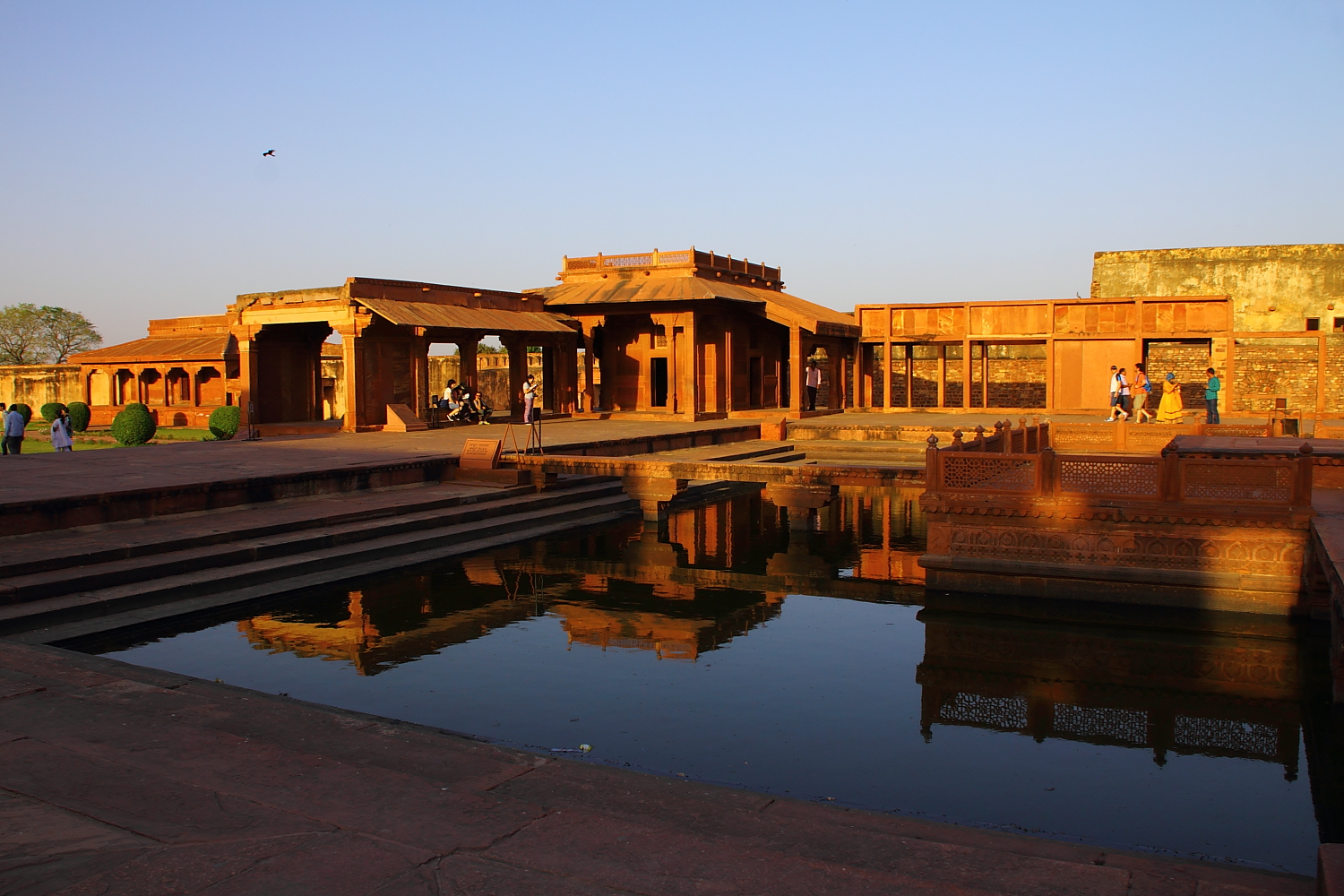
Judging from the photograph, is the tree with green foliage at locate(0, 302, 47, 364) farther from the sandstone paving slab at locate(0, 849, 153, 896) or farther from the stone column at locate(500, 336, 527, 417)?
the sandstone paving slab at locate(0, 849, 153, 896)

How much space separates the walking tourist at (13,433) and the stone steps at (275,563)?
33.1ft

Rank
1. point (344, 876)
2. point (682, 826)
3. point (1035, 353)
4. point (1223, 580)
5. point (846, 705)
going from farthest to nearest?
point (1035, 353)
point (1223, 580)
point (846, 705)
point (682, 826)
point (344, 876)

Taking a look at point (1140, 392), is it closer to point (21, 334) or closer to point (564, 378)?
point (564, 378)

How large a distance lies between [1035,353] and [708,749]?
28.9m

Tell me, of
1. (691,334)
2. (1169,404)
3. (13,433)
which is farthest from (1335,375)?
(13,433)

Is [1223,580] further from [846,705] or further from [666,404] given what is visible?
[666,404]

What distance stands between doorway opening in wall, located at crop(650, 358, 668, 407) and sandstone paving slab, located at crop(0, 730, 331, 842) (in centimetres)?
2323

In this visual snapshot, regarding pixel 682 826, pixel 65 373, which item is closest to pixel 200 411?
pixel 65 373

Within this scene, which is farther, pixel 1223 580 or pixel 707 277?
pixel 707 277

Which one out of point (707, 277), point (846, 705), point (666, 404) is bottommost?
point (846, 705)

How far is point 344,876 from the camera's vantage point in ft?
12.0

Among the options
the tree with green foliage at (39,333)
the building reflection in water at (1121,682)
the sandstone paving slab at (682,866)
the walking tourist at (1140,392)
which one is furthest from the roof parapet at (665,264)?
the tree with green foliage at (39,333)

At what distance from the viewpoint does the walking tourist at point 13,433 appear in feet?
60.9

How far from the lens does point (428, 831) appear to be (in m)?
4.14
